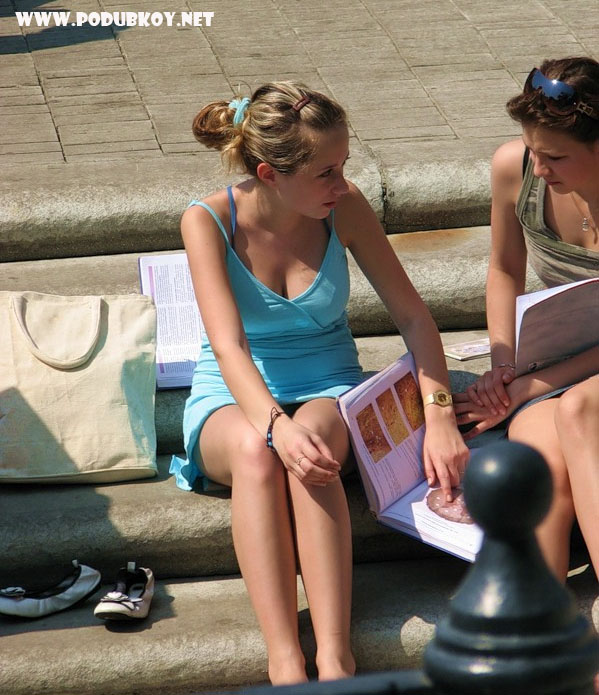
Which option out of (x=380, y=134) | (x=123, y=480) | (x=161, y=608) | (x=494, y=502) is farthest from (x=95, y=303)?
(x=494, y=502)

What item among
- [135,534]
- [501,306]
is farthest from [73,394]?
[501,306]

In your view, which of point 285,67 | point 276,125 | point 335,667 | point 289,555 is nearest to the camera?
point 335,667

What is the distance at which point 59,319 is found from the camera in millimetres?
3232

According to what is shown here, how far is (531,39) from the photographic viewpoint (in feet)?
19.3

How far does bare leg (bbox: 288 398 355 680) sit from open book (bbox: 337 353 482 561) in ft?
0.65

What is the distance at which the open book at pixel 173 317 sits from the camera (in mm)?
3449

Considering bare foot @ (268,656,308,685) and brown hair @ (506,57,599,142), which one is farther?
brown hair @ (506,57,599,142)

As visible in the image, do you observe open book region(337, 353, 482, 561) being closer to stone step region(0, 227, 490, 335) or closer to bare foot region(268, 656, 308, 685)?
bare foot region(268, 656, 308, 685)

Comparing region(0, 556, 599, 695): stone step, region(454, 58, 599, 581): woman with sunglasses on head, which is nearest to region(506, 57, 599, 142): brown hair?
region(454, 58, 599, 581): woman with sunglasses on head

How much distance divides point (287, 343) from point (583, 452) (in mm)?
878

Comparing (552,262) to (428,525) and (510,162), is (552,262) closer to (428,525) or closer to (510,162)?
(510,162)

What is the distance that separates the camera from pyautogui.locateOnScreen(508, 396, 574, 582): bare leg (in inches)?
103

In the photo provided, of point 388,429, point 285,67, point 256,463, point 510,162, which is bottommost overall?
point 285,67

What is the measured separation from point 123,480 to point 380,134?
7.01ft
